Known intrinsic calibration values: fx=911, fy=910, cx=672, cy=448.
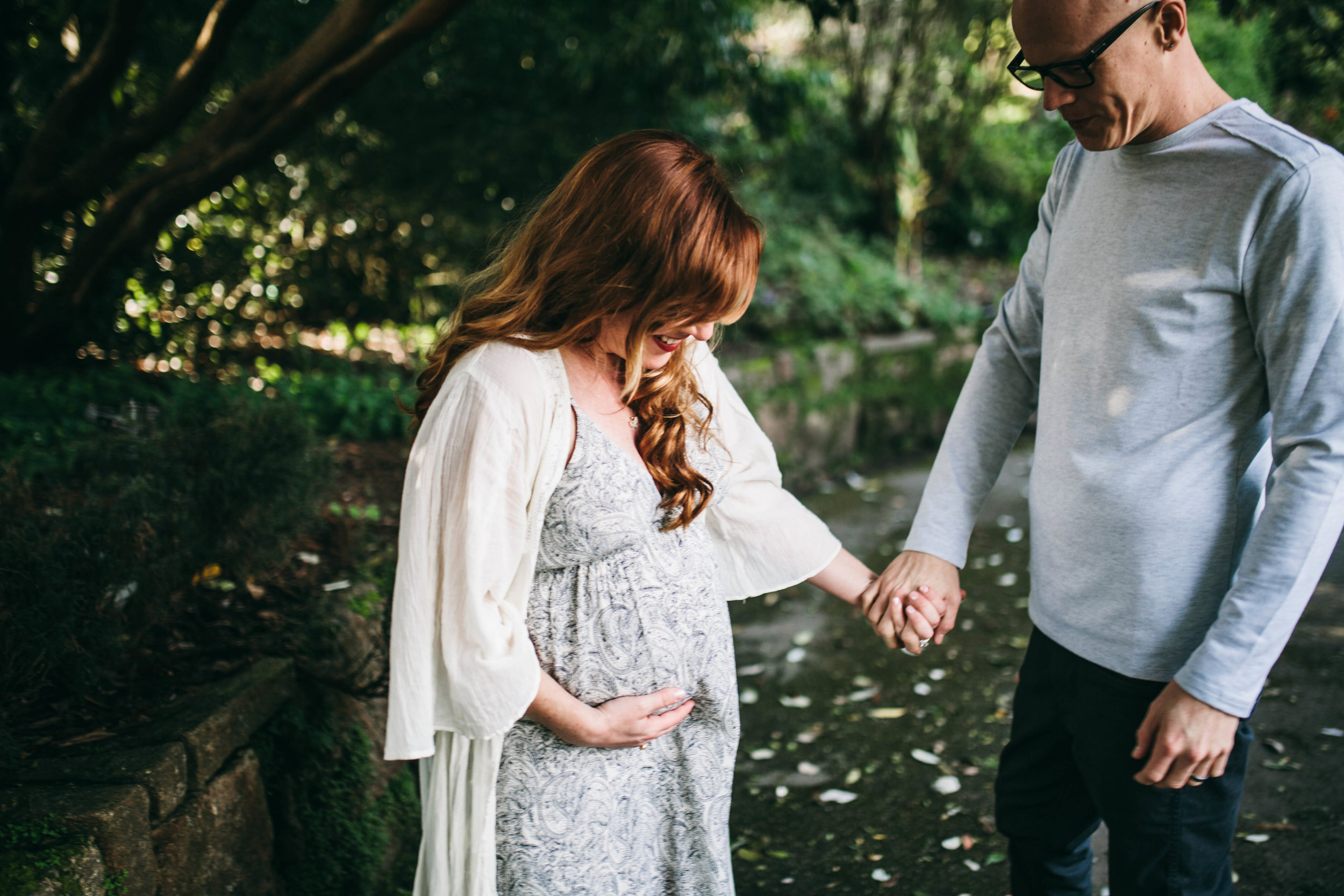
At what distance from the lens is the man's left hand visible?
1.38 metres

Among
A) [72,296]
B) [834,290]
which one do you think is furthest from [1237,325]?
[834,290]

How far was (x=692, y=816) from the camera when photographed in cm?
165

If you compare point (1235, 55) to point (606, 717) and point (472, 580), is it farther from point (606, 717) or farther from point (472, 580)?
point (472, 580)

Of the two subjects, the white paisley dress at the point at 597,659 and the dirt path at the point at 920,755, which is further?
the dirt path at the point at 920,755

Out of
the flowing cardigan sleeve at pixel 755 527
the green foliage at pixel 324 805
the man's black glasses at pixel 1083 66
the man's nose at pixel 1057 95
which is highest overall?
the man's black glasses at pixel 1083 66

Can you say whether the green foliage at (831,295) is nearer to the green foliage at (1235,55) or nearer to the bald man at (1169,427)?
the green foliage at (1235,55)

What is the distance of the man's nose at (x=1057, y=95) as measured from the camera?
4.91 ft

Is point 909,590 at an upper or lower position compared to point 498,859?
upper

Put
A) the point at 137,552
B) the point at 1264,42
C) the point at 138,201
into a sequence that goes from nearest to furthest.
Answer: the point at 137,552, the point at 138,201, the point at 1264,42

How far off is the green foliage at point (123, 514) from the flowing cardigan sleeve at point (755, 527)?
139 cm

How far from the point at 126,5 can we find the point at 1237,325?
4010mm

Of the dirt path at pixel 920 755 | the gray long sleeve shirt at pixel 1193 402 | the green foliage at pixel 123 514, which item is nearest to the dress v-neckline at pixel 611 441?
the gray long sleeve shirt at pixel 1193 402

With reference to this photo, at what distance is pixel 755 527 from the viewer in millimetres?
1850

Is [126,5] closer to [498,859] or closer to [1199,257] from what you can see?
[498,859]
